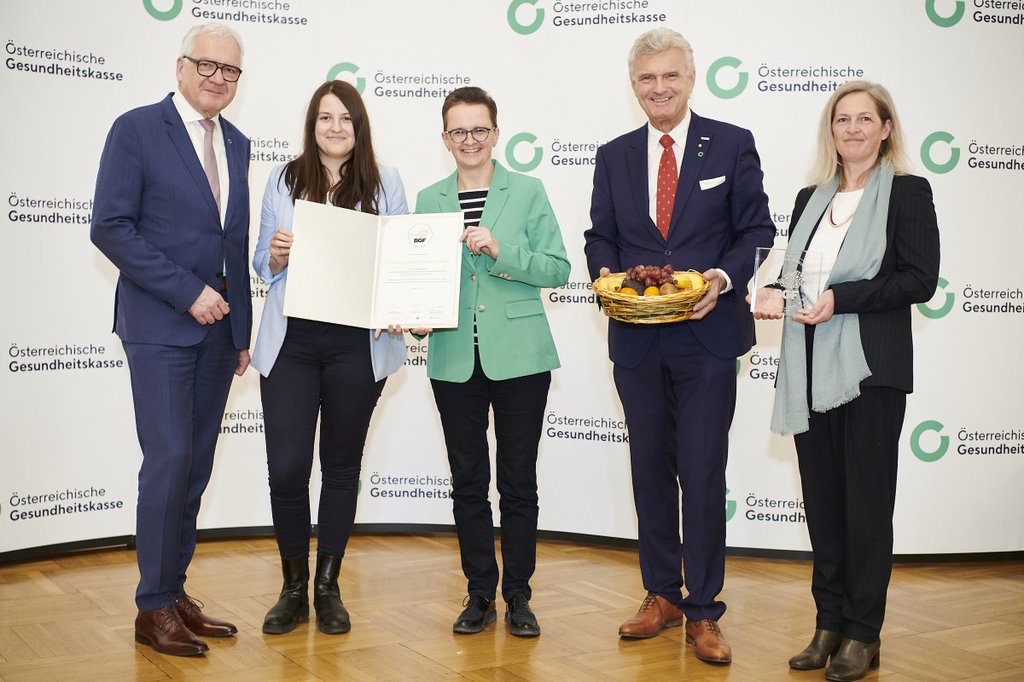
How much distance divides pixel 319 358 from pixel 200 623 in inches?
41.0

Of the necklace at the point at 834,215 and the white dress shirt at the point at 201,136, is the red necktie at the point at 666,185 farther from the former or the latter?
the white dress shirt at the point at 201,136

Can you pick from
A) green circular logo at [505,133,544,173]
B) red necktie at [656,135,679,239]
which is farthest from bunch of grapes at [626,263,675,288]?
green circular logo at [505,133,544,173]

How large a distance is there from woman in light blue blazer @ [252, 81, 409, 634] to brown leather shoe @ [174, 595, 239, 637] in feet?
0.48

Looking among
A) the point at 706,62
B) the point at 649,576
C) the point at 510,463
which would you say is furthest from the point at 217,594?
the point at 706,62

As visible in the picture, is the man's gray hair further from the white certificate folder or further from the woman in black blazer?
the woman in black blazer

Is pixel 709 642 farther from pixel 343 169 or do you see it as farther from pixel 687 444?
pixel 343 169

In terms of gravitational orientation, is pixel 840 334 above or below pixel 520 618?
above

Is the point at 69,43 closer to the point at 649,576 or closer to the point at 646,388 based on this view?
the point at 646,388

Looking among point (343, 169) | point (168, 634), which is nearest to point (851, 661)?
point (168, 634)

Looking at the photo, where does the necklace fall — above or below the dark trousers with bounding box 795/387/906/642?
above

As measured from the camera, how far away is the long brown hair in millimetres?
3395

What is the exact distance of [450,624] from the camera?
3746 millimetres

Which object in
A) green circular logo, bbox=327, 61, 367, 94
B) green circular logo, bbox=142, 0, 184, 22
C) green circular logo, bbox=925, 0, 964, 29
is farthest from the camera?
green circular logo, bbox=327, 61, 367, 94

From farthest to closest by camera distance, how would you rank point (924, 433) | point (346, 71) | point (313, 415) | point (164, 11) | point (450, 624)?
1. point (346, 71)
2. point (164, 11)
3. point (924, 433)
4. point (450, 624)
5. point (313, 415)
